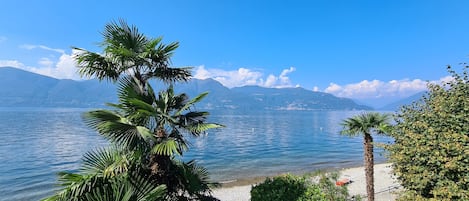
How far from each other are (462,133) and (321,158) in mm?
32782

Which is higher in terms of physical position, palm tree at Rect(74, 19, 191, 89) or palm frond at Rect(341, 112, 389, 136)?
Result: palm tree at Rect(74, 19, 191, 89)

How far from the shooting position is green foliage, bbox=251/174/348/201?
7.16 meters

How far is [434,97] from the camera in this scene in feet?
27.4

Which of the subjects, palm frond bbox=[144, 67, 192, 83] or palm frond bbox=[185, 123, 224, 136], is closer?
palm frond bbox=[185, 123, 224, 136]

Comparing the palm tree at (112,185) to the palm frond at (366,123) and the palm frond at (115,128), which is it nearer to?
the palm frond at (115,128)

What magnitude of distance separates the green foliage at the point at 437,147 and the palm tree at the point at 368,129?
14.0ft

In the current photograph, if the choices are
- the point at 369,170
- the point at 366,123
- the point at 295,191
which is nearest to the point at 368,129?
the point at 366,123

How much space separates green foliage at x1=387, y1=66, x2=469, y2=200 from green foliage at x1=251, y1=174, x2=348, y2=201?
1.88 metres

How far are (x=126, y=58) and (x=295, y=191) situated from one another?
5215 mm

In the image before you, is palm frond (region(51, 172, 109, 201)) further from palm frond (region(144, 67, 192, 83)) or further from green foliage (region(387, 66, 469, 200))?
green foliage (region(387, 66, 469, 200))

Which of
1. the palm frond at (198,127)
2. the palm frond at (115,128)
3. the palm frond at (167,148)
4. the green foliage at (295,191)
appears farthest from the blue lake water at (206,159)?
the palm frond at (167,148)

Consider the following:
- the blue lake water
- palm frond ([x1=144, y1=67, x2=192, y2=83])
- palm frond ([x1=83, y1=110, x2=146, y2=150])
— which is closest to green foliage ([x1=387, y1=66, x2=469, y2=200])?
palm frond ([x1=144, y1=67, x2=192, y2=83])

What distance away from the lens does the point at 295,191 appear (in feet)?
24.2

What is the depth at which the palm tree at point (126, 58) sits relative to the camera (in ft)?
19.1
